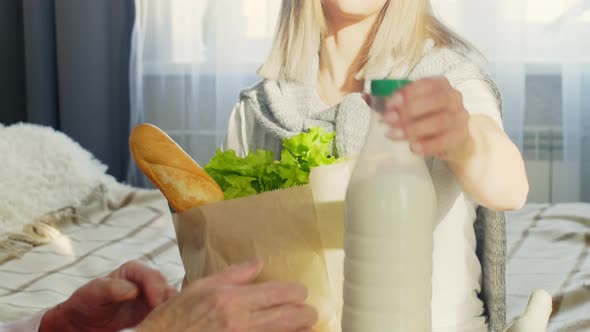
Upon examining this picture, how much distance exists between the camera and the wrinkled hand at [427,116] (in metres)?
0.53

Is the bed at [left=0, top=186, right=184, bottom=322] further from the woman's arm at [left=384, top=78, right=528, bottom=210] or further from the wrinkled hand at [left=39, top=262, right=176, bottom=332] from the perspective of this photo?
the woman's arm at [left=384, top=78, right=528, bottom=210]

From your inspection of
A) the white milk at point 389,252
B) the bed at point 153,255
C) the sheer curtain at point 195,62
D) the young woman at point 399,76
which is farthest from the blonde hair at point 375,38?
the sheer curtain at point 195,62

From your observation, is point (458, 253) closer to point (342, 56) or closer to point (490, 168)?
point (490, 168)

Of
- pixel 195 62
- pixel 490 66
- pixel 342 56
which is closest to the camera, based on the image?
pixel 342 56

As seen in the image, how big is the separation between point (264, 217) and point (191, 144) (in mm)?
2554

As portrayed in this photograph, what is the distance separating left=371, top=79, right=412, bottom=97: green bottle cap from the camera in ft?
1.69

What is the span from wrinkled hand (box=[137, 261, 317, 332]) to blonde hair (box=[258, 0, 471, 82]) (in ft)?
1.46

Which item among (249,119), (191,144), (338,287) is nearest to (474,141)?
(338,287)

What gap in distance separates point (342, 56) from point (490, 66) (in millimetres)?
1918

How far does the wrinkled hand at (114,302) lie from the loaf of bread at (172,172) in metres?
0.14

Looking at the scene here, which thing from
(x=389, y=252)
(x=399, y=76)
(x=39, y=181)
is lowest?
(x=39, y=181)

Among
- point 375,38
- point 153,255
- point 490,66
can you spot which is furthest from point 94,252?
point 490,66

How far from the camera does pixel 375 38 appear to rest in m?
1.03

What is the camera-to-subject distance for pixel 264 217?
0.71 metres
